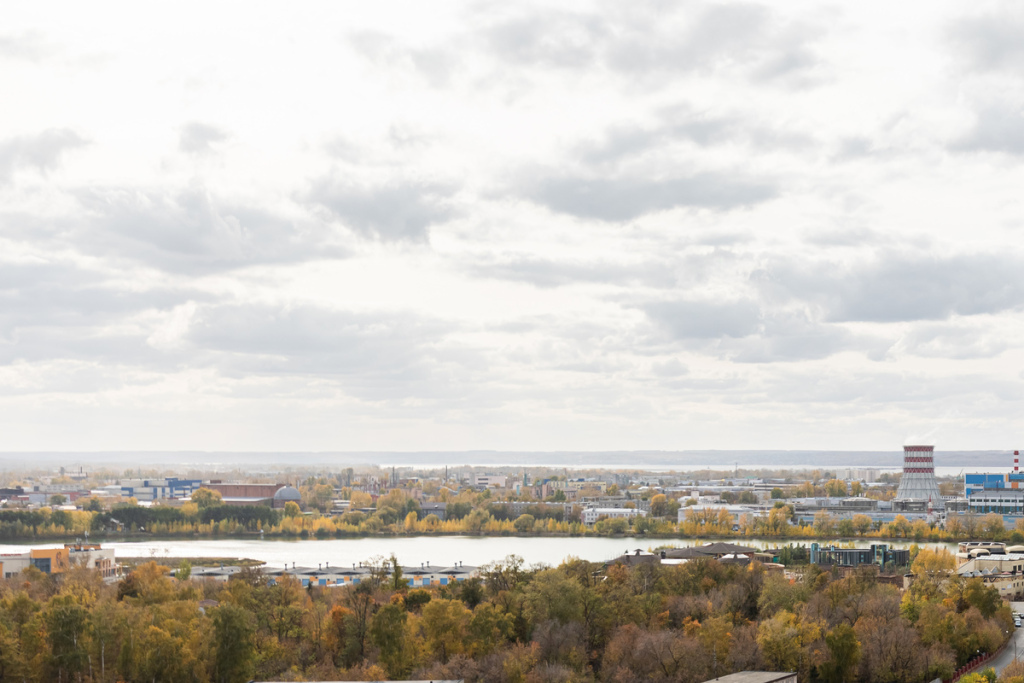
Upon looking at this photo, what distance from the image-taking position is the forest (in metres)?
16.8

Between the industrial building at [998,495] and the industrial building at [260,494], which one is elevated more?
the industrial building at [998,495]

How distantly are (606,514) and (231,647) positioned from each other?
45.0m

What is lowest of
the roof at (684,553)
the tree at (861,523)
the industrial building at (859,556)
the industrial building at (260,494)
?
the industrial building at (260,494)

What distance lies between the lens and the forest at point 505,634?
1681 cm

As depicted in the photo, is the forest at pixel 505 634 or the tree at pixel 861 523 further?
the tree at pixel 861 523

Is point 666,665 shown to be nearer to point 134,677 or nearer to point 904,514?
point 134,677

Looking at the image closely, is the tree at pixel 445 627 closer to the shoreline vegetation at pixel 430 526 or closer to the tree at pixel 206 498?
the shoreline vegetation at pixel 430 526

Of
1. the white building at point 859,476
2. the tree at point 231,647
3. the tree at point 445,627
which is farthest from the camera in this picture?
the white building at point 859,476

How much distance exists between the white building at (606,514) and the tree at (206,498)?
18.9 metres

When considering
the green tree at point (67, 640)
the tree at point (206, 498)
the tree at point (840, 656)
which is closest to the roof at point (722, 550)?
the tree at point (840, 656)

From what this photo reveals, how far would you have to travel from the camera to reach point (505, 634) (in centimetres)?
1817

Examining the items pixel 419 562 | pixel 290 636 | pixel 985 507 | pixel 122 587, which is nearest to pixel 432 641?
pixel 290 636

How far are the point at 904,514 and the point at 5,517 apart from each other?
41447mm

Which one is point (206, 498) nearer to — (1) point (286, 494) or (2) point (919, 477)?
(1) point (286, 494)
